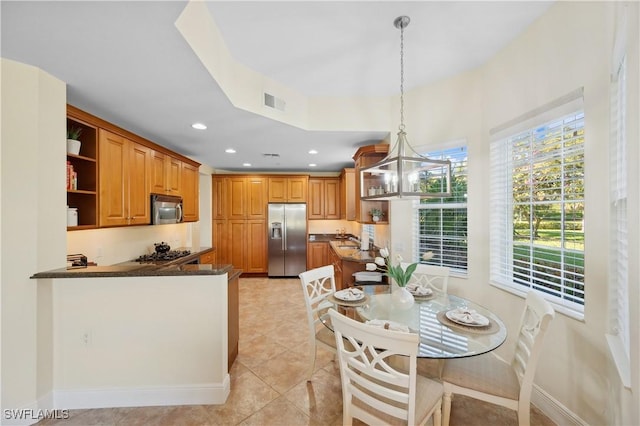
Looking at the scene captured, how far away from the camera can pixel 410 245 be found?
304 cm

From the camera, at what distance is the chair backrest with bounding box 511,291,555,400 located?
131cm

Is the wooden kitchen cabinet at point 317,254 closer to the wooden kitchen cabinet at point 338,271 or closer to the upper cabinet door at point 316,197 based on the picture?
the upper cabinet door at point 316,197

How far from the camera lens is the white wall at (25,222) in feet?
5.59

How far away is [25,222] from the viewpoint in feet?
5.75

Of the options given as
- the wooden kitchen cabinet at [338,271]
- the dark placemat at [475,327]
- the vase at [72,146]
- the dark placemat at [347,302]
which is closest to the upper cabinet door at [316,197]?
the wooden kitchen cabinet at [338,271]

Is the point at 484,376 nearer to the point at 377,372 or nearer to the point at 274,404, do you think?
the point at 377,372

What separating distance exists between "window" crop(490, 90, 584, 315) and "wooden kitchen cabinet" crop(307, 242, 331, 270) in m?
3.61

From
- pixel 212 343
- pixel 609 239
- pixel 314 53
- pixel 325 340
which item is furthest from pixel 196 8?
pixel 609 239

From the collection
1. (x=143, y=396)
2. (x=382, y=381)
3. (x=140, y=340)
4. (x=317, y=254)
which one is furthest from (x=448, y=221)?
(x=317, y=254)

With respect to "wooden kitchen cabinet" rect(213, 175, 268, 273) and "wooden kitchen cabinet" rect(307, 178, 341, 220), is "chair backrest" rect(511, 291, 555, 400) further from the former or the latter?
"wooden kitchen cabinet" rect(213, 175, 268, 273)

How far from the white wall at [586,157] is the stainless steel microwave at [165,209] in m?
3.78

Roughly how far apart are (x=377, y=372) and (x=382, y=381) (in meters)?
0.14

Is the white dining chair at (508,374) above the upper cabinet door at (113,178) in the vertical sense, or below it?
below

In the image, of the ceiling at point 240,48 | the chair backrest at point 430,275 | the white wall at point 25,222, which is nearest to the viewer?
the ceiling at point 240,48
